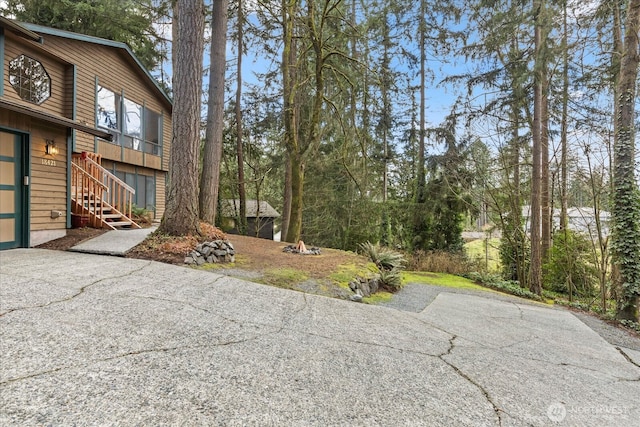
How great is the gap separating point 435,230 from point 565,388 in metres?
12.5

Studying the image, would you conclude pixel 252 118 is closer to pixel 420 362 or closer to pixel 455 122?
pixel 455 122

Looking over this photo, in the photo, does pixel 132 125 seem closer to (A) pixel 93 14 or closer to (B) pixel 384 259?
(A) pixel 93 14

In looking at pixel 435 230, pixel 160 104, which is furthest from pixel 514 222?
pixel 160 104

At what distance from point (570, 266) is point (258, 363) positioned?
11.0m

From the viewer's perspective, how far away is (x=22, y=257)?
16.9 feet

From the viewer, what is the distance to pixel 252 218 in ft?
58.3

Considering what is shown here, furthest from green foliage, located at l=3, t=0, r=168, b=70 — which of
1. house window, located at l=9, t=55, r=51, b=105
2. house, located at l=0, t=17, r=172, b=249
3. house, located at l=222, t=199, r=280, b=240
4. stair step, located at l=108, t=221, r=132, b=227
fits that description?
stair step, located at l=108, t=221, r=132, b=227

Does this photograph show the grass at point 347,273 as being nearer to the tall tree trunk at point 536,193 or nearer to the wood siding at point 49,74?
the tall tree trunk at point 536,193

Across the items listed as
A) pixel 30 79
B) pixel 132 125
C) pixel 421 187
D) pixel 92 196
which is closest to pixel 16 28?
pixel 30 79

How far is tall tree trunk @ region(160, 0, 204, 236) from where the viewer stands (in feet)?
20.6

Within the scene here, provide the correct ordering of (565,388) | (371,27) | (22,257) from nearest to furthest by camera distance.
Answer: (565,388), (22,257), (371,27)

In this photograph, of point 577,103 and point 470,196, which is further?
point 470,196

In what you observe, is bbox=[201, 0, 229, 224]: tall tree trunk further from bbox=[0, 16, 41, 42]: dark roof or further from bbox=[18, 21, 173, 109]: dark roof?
bbox=[18, 21, 173, 109]: dark roof

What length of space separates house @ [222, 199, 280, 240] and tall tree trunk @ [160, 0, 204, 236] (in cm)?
736
